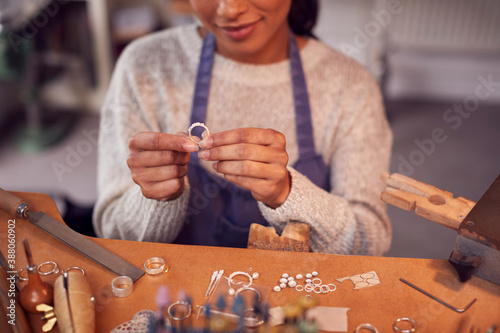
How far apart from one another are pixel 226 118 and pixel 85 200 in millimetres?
1410

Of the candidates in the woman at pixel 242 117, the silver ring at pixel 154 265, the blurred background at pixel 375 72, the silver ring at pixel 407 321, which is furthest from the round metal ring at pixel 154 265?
the blurred background at pixel 375 72

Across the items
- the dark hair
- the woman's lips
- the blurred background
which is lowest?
the blurred background

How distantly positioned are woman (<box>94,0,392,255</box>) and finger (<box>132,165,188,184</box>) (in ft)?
0.23

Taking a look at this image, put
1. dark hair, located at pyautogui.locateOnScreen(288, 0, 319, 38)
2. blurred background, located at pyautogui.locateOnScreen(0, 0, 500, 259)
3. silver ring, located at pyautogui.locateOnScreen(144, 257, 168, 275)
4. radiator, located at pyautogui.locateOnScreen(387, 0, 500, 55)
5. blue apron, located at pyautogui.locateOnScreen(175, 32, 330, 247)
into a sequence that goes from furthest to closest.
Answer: radiator, located at pyautogui.locateOnScreen(387, 0, 500, 55)
blurred background, located at pyautogui.locateOnScreen(0, 0, 500, 259)
dark hair, located at pyautogui.locateOnScreen(288, 0, 319, 38)
blue apron, located at pyautogui.locateOnScreen(175, 32, 330, 247)
silver ring, located at pyautogui.locateOnScreen(144, 257, 168, 275)

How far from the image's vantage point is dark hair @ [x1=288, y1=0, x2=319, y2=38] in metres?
1.24

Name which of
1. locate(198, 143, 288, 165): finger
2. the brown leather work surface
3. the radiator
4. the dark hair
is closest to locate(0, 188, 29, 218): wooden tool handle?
the brown leather work surface

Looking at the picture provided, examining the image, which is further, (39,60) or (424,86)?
(424,86)

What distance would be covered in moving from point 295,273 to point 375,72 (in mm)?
2588

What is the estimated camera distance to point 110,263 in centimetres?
71

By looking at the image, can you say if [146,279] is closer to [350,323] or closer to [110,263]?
[110,263]

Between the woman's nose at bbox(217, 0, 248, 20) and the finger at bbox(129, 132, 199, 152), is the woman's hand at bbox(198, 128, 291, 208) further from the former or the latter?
the woman's nose at bbox(217, 0, 248, 20)

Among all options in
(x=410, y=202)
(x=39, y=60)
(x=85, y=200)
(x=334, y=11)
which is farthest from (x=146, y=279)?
(x=334, y=11)

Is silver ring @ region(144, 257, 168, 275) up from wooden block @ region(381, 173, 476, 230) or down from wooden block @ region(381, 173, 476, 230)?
down

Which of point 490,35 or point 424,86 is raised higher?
point 490,35
